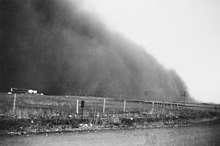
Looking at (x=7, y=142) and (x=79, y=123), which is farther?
(x=79, y=123)

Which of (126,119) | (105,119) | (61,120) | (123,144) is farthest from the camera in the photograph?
(126,119)

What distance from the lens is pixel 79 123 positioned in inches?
603

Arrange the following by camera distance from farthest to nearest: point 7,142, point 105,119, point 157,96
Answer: point 157,96, point 105,119, point 7,142

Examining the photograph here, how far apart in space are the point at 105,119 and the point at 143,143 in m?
6.42

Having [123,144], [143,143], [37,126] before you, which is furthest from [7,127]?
[143,143]

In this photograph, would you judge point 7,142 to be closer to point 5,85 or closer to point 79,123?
point 79,123

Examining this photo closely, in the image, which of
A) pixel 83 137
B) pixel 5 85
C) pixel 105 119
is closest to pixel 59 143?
pixel 83 137

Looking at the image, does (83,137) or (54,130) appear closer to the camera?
(83,137)

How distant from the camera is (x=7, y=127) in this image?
12.5 meters

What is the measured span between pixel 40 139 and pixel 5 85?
14151 cm

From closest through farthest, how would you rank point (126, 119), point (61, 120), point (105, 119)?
point (61, 120), point (105, 119), point (126, 119)

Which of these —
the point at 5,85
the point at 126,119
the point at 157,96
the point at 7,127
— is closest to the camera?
the point at 7,127

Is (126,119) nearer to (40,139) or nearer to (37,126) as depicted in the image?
(37,126)

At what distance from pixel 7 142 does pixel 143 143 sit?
564 centimetres
